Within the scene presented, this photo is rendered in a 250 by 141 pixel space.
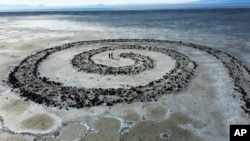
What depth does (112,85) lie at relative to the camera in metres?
16.9

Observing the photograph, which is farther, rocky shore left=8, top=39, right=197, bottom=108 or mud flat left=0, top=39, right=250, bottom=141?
rocky shore left=8, top=39, right=197, bottom=108

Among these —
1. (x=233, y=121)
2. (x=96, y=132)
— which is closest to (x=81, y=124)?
(x=96, y=132)

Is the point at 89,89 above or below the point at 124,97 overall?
above

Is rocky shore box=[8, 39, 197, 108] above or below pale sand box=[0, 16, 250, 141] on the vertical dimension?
above

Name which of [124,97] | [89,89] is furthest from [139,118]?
[89,89]

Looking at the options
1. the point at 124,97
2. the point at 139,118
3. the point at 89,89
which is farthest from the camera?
the point at 89,89

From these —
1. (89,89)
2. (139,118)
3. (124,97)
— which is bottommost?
(139,118)

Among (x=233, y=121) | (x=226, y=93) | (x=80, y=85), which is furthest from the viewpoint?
(x=80, y=85)

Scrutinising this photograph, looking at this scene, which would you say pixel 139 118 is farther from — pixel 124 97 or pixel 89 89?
pixel 89 89

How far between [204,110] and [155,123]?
290cm

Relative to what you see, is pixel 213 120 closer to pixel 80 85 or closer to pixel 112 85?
pixel 112 85

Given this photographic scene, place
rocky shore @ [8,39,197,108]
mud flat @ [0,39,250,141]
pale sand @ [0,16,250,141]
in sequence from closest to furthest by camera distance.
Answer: pale sand @ [0,16,250,141], mud flat @ [0,39,250,141], rocky shore @ [8,39,197,108]

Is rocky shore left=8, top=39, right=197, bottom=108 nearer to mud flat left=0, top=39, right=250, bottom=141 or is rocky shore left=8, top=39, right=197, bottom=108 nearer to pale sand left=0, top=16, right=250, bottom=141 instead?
mud flat left=0, top=39, right=250, bottom=141

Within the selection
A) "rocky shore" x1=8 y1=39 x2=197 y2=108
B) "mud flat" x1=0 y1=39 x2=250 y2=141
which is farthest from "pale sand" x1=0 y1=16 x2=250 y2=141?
"rocky shore" x1=8 y1=39 x2=197 y2=108
